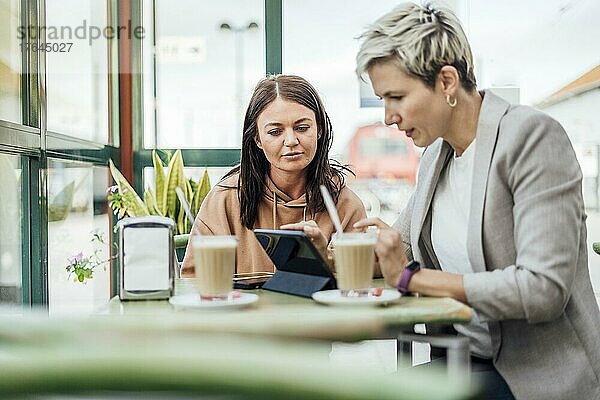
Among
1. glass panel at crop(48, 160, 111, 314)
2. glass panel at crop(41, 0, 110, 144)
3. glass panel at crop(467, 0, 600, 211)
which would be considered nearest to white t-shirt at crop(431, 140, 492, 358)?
glass panel at crop(48, 160, 111, 314)

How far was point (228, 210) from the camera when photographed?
5.60 feet

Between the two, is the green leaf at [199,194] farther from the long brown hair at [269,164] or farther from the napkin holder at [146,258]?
the napkin holder at [146,258]

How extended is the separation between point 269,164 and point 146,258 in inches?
24.2

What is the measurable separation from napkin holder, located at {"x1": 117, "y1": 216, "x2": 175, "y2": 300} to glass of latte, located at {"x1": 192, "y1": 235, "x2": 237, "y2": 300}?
8 centimetres

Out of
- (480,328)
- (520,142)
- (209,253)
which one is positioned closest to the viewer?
(209,253)

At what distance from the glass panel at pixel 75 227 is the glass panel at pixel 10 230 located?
25 cm

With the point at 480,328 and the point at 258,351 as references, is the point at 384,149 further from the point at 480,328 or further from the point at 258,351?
the point at 258,351

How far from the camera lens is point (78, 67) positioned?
3691mm

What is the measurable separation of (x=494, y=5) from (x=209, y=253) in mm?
3591

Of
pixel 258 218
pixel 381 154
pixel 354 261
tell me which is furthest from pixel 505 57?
pixel 354 261

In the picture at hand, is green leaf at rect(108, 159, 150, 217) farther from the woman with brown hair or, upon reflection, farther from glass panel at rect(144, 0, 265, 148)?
the woman with brown hair

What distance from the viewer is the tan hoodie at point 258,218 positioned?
1.68 metres

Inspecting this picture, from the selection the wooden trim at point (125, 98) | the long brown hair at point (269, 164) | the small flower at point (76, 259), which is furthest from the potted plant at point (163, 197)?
the long brown hair at point (269, 164)

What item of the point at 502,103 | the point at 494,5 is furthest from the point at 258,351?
the point at 494,5
